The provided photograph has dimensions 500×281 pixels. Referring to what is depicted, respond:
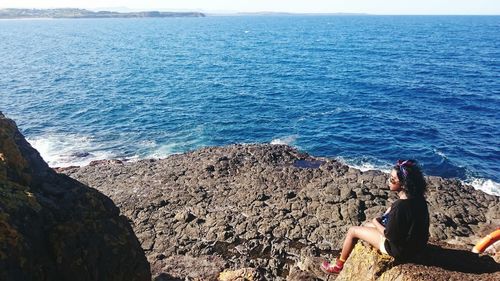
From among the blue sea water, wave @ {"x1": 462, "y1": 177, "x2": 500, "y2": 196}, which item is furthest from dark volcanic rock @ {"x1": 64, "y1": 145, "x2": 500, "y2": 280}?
the blue sea water

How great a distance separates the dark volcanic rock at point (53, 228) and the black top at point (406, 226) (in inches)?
246

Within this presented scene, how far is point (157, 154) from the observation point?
39.1 m

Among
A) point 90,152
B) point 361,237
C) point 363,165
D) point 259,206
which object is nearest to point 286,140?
point 363,165

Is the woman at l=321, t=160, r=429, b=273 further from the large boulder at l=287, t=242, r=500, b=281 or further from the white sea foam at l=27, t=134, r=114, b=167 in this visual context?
the white sea foam at l=27, t=134, r=114, b=167

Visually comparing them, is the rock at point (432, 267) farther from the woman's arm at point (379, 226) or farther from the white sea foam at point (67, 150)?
the white sea foam at point (67, 150)

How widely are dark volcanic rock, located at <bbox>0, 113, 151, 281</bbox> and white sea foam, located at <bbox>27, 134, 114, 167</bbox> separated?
2769 centimetres

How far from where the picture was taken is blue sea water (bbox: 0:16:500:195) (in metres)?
39.4

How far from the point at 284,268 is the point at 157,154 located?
2305cm

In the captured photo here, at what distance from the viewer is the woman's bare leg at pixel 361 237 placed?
411 inches

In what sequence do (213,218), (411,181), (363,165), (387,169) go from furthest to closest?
(363,165)
(387,169)
(213,218)
(411,181)

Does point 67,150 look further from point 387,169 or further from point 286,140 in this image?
point 387,169

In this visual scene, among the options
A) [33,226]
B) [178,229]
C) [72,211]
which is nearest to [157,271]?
[178,229]

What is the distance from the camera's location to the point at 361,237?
36.0 ft

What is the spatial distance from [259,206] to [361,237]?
47.4 ft
